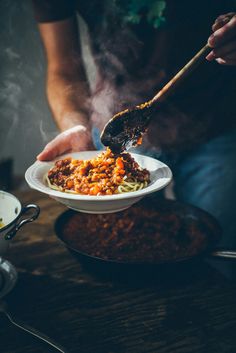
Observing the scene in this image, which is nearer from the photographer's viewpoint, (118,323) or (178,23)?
(118,323)

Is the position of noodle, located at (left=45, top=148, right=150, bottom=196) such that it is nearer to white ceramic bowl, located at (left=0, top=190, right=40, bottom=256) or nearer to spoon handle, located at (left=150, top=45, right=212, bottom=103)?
white ceramic bowl, located at (left=0, top=190, right=40, bottom=256)

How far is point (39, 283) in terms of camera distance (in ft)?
4.97

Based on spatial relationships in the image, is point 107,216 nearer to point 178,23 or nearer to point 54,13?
point 178,23

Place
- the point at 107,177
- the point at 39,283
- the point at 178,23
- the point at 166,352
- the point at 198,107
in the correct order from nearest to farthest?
the point at 166,352 → the point at 39,283 → the point at 107,177 → the point at 178,23 → the point at 198,107

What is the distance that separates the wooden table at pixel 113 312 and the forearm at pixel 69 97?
1.08 metres

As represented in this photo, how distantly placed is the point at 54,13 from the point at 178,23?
2.67 feet

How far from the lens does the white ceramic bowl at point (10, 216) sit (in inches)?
52.6

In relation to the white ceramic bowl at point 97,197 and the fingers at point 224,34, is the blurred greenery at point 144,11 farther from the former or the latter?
the white ceramic bowl at point 97,197

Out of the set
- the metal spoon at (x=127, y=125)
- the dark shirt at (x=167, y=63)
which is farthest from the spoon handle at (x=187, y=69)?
the dark shirt at (x=167, y=63)

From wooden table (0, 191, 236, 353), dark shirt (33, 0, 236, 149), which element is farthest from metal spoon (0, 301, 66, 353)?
dark shirt (33, 0, 236, 149)

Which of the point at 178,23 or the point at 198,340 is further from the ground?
the point at 178,23

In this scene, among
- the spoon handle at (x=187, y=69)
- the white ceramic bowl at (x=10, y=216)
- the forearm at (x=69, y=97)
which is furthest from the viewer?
the forearm at (x=69, y=97)

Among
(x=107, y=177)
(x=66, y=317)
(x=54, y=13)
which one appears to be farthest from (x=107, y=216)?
(x=54, y=13)

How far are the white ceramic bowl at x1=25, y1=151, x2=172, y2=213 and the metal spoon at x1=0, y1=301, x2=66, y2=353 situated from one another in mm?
428
